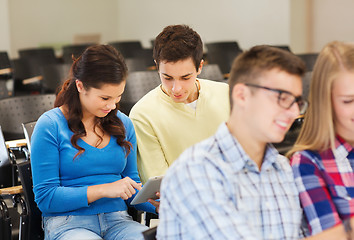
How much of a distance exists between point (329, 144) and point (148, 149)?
35.4 inches

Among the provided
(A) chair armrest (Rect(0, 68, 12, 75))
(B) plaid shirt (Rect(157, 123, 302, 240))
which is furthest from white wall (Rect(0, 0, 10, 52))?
(B) plaid shirt (Rect(157, 123, 302, 240))

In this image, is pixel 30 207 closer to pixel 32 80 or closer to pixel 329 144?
pixel 329 144

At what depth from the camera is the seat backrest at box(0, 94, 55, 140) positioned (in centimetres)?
336

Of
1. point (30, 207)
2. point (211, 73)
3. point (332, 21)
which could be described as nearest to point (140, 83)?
point (211, 73)

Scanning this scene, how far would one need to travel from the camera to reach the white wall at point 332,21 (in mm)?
7891

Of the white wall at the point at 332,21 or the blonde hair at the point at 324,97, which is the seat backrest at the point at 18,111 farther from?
the white wall at the point at 332,21

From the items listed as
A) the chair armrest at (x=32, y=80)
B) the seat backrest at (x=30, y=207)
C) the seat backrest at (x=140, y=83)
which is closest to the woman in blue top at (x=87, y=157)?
the seat backrest at (x=30, y=207)

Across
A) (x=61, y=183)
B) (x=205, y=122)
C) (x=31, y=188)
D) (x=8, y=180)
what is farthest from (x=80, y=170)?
(x=8, y=180)

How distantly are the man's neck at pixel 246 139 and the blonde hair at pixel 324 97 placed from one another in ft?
0.65

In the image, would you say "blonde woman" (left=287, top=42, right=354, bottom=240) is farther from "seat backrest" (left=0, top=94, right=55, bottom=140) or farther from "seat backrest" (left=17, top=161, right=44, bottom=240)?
"seat backrest" (left=0, top=94, right=55, bottom=140)

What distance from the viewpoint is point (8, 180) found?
290cm

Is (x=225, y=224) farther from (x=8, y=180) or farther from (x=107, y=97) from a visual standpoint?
(x=8, y=180)

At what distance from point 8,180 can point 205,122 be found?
1095 millimetres

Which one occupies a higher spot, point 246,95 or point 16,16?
point 246,95
